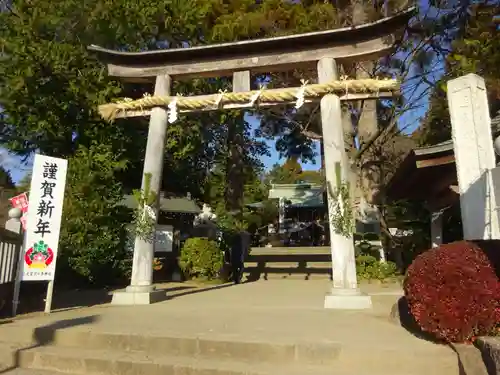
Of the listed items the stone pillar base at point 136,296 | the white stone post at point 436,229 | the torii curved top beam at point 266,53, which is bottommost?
the stone pillar base at point 136,296

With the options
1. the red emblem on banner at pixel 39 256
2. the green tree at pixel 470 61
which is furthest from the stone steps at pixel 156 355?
the green tree at pixel 470 61

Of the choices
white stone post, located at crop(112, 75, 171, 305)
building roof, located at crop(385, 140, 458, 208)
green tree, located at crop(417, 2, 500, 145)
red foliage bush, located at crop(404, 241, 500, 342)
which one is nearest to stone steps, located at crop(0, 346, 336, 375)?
red foliage bush, located at crop(404, 241, 500, 342)

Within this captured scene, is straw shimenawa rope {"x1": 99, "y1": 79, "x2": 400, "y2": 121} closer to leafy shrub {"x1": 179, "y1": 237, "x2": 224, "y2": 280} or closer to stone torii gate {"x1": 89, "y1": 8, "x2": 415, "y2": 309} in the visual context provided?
stone torii gate {"x1": 89, "y1": 8, "x2": 415, "y2": 309}

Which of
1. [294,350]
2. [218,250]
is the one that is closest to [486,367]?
[294,350]

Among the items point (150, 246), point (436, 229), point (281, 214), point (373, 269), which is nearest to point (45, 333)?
point (150, 246)

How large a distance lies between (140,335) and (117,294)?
3640 mm

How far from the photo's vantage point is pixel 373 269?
12.6 metres

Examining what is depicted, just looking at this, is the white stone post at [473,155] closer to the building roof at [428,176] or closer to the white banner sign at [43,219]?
the building roof at [428,176]

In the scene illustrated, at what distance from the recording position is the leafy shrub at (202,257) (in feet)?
42.2

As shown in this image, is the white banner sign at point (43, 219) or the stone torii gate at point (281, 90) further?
the stone torii gate at point (281, 90)

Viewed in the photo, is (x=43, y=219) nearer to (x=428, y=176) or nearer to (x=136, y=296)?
(x=136, y=296)

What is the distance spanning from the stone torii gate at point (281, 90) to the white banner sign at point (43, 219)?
1655 millimetres

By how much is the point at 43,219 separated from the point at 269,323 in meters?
4.22

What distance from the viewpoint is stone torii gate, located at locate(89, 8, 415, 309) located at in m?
7.74
